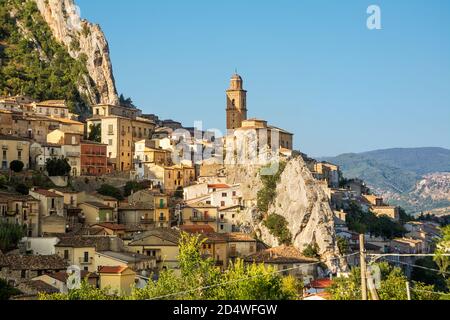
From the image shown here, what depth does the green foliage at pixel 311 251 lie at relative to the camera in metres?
71.8

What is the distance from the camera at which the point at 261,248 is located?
72062 millimetres

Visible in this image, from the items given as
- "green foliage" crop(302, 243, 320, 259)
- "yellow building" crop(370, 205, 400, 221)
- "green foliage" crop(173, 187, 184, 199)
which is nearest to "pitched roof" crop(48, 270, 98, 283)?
"green foliage" crop(302, 243, 320, 259)

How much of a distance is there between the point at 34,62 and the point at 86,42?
24.4ft

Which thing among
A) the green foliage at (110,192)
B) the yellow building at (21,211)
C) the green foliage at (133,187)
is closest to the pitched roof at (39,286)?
the yellow building at (21,211)

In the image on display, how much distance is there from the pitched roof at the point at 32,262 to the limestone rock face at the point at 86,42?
57295 millimetres

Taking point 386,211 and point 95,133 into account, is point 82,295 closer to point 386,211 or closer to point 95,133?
point 95,133

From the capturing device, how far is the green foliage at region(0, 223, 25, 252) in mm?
56531

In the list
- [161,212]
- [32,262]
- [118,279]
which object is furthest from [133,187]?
[118,279]

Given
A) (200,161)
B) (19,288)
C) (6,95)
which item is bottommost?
(19,288)

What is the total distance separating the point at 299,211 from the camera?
7538 cm

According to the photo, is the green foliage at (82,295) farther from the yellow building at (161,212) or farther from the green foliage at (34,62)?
the green foliage at (34,62)
